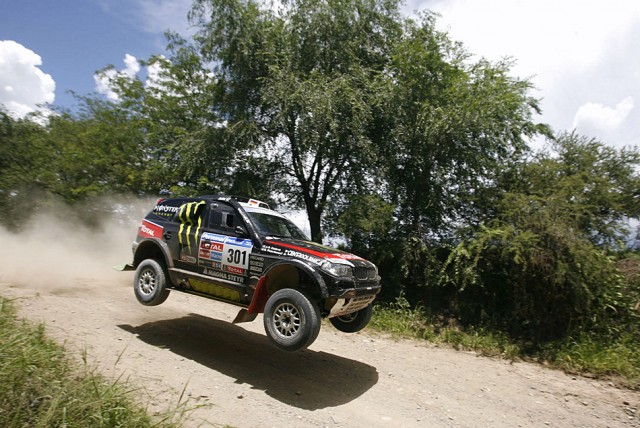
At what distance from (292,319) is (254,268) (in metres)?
1.10

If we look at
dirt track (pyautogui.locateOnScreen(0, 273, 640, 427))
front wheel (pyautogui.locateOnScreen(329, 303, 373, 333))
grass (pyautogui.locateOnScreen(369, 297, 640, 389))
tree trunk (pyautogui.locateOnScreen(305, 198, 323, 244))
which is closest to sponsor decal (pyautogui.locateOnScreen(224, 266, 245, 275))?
dirt track (pyautogui.locateOnScreen(0, 273, 640, 427))

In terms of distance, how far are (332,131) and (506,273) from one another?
612 cm

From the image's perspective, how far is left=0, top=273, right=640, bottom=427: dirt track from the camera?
5422 millimetres

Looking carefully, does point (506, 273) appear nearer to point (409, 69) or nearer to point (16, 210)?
point (409, 69)

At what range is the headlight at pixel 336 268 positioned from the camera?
566cm

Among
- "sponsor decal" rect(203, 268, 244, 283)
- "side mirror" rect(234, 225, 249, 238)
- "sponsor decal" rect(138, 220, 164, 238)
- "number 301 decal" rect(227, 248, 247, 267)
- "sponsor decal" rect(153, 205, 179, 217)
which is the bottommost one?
"sponsor decal" rect(203, 268, 244, 283)

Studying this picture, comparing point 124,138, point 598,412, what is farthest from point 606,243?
point 124,138

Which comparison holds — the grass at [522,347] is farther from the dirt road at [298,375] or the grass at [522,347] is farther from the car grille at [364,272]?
the car grille at [364,272]

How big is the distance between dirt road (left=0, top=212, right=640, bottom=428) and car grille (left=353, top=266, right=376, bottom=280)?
5.93 feet

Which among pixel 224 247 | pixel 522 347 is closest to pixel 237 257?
A: pixel 224 247

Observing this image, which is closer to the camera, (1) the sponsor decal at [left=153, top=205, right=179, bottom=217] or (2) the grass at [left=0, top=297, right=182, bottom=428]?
(2) the grass at [left=0, top=297, right=182, bottom=428]

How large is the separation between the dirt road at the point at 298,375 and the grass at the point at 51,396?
495 mm

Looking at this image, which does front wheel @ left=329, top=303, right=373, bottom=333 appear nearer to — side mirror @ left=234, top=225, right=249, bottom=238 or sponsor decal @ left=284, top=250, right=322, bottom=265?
sponsor decal @ left=284, top=250, right=322, bottom=265

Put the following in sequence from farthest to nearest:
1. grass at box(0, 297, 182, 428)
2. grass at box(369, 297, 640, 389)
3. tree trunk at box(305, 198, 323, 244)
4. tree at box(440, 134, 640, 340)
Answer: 1. tree trunk at box(305, 198, 323, 244)
2. tree at box(440, 134, 640, 340)
3. grass at box(369, 297, 640, 389)
4. grass at box(0, 297, 182, 428)
